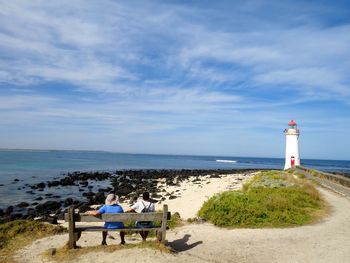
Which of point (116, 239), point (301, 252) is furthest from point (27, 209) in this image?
point (301, 252)

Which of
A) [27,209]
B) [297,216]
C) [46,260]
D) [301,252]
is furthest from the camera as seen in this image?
[27,209]

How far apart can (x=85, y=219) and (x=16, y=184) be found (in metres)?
28.0

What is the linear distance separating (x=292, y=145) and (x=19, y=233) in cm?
3612

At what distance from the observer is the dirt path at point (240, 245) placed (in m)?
7.93

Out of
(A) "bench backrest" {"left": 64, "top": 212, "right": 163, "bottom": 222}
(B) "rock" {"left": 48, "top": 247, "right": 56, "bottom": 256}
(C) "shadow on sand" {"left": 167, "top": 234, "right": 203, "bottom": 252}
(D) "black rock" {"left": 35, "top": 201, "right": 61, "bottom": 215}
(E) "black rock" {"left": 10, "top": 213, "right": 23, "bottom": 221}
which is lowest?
(E) "black rock" {"left": 10, "top": 213, "right": 23, "bottom": 221}

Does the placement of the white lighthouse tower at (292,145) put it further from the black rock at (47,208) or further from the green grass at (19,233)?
the green grass at (19,233)

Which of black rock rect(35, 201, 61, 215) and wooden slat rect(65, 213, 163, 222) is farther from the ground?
wooden slat rect(65, 213, 163, 222)

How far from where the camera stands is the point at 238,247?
9.31 metres

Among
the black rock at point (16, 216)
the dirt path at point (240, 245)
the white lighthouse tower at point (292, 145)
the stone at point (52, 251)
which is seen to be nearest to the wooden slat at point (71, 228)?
the stone at point (52, 251)

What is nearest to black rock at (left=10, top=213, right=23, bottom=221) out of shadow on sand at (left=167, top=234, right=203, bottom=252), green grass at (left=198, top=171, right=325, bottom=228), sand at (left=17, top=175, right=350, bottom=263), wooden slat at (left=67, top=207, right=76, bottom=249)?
sand at (left=17, top=175, right=350, bottom=263)

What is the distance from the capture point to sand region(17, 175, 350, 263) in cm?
793

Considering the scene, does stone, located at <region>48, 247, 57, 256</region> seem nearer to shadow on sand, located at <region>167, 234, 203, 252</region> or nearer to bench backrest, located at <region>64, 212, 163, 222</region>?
bench backrest, located at <region>64, 212, 163, 222</region>

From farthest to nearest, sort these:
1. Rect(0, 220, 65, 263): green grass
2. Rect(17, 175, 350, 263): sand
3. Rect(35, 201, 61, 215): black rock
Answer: Rect(35, 201, 61, 215): black rock
Rect(0, 220, 65, 263): green grass
Rect(17, 175, 350, 263): sand

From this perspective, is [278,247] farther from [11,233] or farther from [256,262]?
[11,233]
